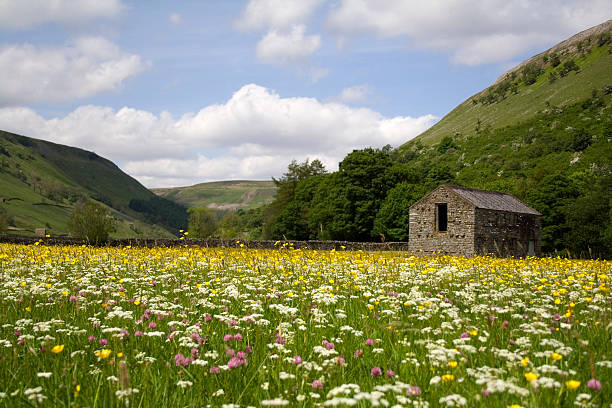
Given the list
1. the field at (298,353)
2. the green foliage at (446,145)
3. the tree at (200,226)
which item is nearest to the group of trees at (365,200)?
the tree at (200,226)

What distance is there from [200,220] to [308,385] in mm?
105711

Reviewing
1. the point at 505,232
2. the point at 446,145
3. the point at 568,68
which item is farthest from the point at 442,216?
the point at 568,68

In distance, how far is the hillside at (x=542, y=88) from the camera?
114m

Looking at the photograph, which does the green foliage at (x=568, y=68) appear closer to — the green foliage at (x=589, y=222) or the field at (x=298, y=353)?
the green foliage at (x=589, y=222)

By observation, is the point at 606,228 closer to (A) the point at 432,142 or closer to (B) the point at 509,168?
(B) the point at 509,168

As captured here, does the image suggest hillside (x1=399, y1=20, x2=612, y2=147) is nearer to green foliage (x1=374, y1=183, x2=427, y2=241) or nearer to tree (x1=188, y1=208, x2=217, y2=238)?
tree (x1=188, y1=208, x2=217, y2=238)

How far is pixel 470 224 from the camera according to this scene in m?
30.3

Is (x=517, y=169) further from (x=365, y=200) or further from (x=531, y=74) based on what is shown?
(x=531, y=74)

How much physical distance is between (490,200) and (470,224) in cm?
444

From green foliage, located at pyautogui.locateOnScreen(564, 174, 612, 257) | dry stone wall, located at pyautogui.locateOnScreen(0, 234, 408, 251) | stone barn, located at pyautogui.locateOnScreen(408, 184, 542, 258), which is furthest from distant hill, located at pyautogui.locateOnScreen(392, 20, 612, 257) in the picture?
dry stone wall, located at pyautogui.locateOnScreen(0, 234, 408, 251)

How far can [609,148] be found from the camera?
7600 cm

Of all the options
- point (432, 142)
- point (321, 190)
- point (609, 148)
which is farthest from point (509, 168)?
point (432, 142)

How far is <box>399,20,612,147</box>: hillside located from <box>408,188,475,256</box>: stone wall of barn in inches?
3737

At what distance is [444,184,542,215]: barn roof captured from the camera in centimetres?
3136
